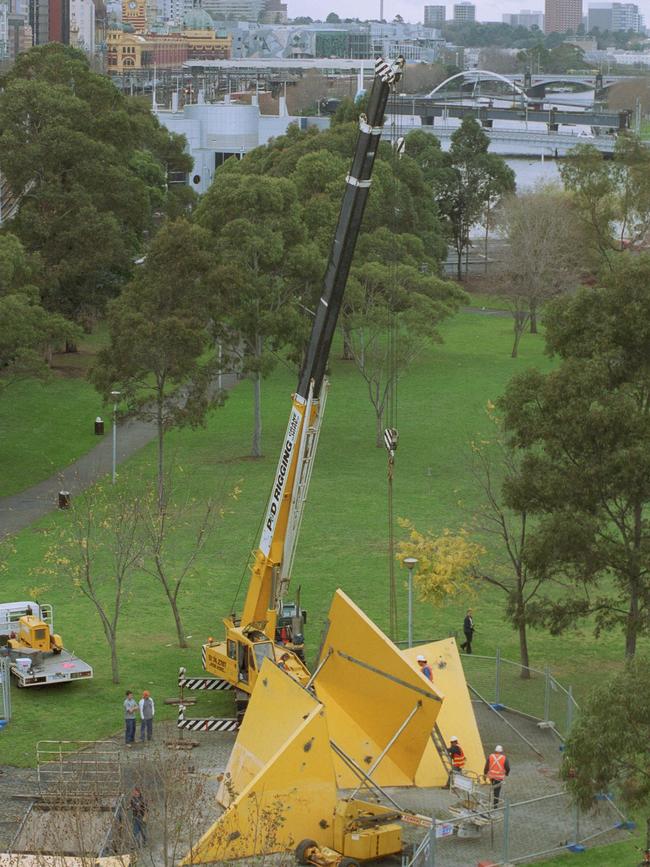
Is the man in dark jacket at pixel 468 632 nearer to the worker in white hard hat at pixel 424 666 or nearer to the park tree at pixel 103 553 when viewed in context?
the worker in white hard hat at pixel 424 666

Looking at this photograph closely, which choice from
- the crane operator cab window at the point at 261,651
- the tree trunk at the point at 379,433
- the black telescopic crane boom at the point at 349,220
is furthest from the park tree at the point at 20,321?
the crane operator cab window at the point at 261,651

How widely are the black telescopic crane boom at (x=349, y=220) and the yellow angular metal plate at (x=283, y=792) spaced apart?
24.0 feet

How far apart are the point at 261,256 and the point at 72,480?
34.1ft

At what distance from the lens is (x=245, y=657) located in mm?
33062

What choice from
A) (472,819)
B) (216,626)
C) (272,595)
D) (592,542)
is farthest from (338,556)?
(472,819)

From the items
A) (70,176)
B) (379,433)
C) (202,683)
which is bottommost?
(379,433)

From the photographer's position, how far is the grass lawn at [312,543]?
117ft

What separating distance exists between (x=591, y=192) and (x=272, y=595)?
2172 inches

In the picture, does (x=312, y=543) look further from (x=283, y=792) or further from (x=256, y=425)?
(x=283, y=792)

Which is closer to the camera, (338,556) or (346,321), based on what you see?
(338,556)

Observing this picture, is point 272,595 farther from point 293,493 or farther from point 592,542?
point 592,542

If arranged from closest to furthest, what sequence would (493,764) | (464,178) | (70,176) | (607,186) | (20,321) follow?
(493,764), (20,321), (70,176), (607,186), (464,178)

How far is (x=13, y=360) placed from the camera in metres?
56.4

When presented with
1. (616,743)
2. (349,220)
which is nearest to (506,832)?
(616,743)
